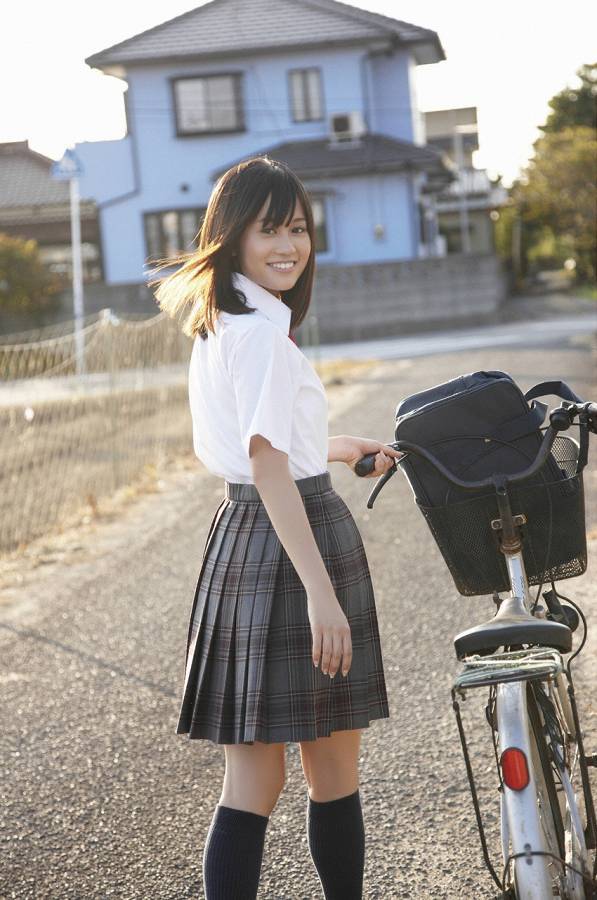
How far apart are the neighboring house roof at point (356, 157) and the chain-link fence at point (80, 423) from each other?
1957 cm

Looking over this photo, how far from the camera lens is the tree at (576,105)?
4634 centimetres

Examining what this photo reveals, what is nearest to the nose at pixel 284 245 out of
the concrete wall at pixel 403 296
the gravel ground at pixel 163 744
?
the gravel ground at pixel 163 744

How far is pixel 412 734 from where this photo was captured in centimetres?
407

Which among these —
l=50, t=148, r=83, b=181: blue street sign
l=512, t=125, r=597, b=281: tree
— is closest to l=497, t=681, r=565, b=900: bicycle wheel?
l=512, t=125, r=597, b=281: tree

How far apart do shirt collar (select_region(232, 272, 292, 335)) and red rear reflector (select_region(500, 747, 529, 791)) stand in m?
0.91

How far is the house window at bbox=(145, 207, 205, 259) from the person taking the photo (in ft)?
109

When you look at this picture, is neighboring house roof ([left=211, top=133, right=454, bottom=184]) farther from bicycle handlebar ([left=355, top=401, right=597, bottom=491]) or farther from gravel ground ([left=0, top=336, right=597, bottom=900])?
bicycle handlebar ([left=355, top=401, right=597, bottom=491])

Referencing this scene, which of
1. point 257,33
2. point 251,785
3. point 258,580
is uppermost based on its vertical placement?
point 257,33

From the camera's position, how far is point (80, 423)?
382 inches

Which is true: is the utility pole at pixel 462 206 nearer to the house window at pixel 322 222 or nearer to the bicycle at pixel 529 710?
the house window at pixel 322 222

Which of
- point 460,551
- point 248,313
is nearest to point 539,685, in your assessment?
point 460,551

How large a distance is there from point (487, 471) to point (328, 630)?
518mm

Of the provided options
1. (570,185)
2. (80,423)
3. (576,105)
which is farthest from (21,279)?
(576,105)

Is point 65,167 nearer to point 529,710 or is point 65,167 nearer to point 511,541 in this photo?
point 511,541
